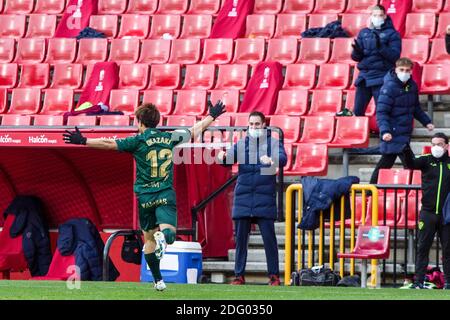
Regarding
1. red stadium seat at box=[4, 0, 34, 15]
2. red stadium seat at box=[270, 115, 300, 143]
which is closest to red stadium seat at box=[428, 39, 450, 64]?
red stadium seat at box=[270, 115, 300, 143]

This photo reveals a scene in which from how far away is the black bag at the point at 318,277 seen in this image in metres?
16.7

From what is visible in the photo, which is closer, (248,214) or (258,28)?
(248,214)

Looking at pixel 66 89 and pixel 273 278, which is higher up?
pixel 66 89

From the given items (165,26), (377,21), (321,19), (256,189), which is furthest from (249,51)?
(256,189)

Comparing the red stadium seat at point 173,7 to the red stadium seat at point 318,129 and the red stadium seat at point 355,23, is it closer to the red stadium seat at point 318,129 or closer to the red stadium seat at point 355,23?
the red stadium seat at point 355,23

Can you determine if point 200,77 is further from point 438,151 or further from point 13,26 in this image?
point 438,151

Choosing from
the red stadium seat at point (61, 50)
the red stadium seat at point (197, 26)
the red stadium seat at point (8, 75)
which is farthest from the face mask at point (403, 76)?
the red stadium seat at point (8, 75)

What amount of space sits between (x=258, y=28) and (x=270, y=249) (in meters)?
6.70

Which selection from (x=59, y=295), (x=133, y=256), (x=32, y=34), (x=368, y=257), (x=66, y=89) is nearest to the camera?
(x=59, y=295)

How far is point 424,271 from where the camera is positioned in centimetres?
1666

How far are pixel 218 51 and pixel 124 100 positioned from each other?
5.07 feet

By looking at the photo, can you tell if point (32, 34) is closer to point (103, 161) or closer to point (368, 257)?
point (103, 161)

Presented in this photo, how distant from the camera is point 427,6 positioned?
2231 centimetres
